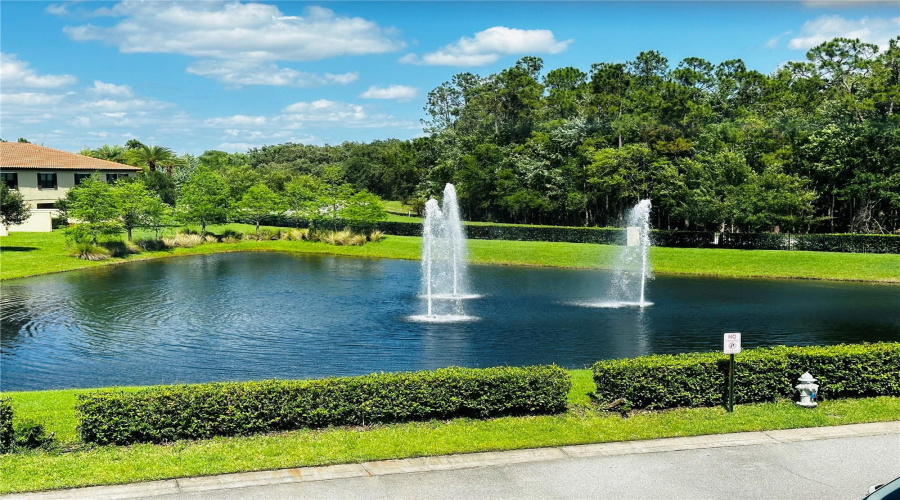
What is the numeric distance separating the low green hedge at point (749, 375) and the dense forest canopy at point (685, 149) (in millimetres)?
35732

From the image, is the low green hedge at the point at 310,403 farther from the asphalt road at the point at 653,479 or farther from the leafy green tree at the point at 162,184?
the leafy green tree at the point at 162,184

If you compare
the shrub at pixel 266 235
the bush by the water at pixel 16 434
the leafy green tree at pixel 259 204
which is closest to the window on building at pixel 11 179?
→ the leafy green tree at pixel 259 204

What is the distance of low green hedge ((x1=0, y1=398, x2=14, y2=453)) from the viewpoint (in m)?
12.4

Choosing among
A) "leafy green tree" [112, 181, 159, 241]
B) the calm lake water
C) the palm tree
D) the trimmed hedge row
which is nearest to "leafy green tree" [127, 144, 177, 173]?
the palm tree

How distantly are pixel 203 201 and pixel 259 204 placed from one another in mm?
4897

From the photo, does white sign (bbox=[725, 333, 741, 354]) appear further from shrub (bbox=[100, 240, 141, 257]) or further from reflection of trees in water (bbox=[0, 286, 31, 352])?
shrub (bbox=[100, 240, 141, 257])

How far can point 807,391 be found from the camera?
15234 millimetres

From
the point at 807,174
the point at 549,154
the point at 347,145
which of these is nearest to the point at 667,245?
the point at 807,174

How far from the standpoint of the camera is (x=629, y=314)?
2883 cm

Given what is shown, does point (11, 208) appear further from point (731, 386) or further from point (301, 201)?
point (731, 386)

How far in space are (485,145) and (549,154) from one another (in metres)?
7.65

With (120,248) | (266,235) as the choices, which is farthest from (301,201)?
(120,248)

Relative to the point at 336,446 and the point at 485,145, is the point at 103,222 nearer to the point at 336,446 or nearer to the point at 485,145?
the point at 485,145

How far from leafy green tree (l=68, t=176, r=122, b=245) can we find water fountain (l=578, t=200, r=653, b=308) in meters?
32.1
